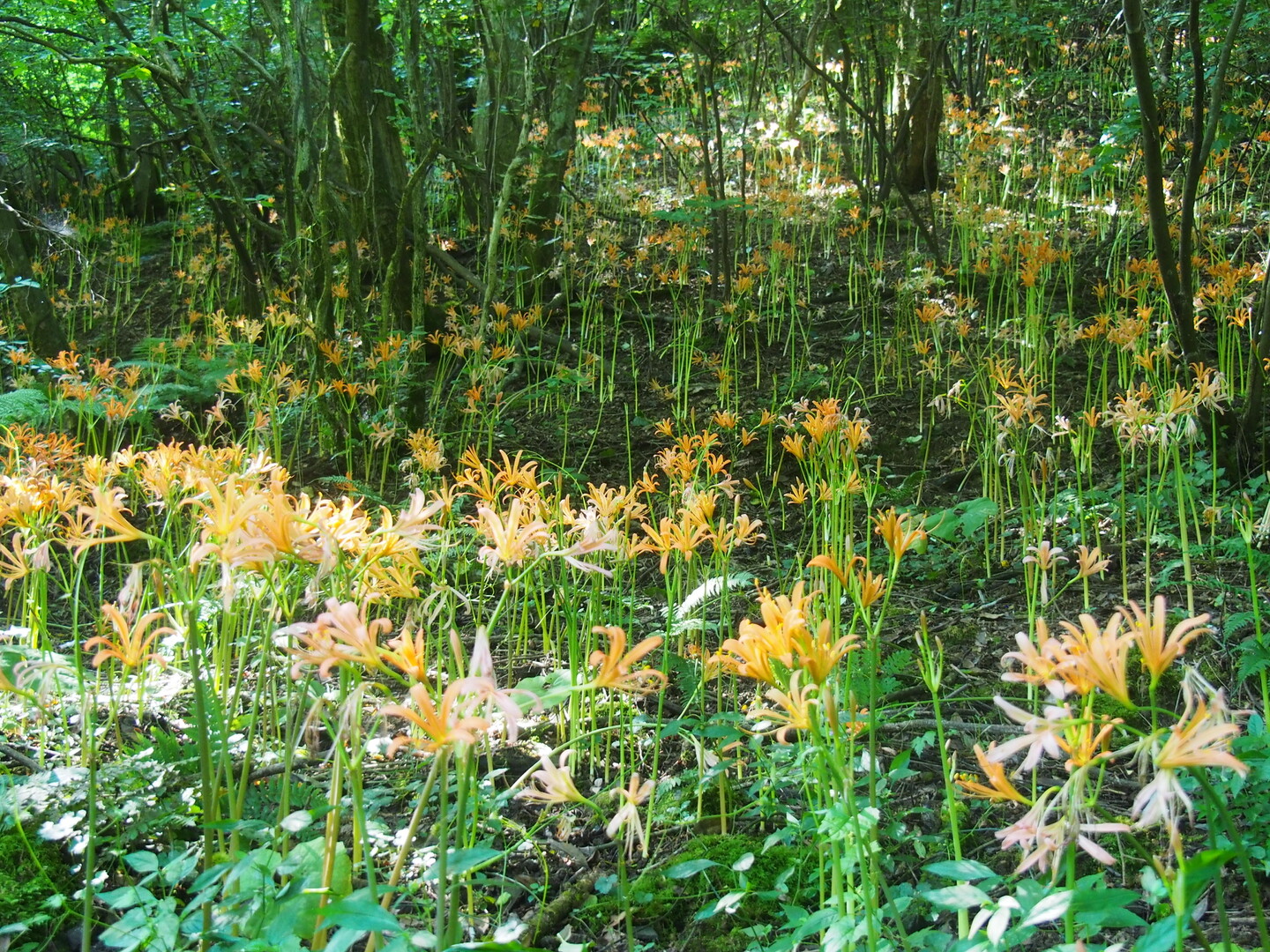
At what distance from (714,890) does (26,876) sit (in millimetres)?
1404

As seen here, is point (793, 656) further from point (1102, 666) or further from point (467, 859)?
point (467, 859)

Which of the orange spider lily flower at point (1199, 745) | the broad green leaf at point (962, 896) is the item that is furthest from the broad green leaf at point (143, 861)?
the orange spider lily flower at point (1199, 745)

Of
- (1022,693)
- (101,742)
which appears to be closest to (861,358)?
(1022,693)

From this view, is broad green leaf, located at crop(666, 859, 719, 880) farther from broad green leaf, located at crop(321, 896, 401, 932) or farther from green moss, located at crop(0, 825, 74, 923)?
green moss, located at crop(0, 825, 74, 923)

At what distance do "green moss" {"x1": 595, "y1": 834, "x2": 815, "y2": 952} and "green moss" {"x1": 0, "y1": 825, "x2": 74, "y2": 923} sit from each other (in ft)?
3.52

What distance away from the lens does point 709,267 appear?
710 centimetres

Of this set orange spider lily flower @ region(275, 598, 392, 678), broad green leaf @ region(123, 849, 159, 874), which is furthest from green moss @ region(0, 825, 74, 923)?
orange spider lily flower @ region(275, 598, 392, 678)

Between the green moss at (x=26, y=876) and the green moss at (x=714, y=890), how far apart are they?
1.07 meters

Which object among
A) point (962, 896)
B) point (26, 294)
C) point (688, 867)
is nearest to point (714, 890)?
point (688, 867)

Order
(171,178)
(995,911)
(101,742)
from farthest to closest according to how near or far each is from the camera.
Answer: (171,178) → (101,742) → (995,911)

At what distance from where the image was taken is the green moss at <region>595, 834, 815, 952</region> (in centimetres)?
191

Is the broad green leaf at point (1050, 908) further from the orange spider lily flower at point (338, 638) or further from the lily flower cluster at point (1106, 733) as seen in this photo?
the orange spider lily flower at point (338, 638)

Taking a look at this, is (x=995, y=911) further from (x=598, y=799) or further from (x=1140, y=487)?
(x=1140, y=487)

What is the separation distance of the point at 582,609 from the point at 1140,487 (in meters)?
2.34
